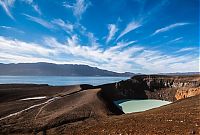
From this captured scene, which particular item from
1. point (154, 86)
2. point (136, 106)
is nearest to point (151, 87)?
point (154, 86)

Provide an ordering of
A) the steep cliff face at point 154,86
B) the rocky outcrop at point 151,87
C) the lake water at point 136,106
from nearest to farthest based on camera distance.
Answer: the lake water at point 136,106 → the rocky outcrop at point 151,87 → the steep cliff face at point 154,86

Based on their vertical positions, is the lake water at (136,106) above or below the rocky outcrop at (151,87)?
below

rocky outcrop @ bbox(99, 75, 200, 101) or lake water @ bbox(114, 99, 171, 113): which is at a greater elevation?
rocky outcrop @ bbox(99, 75, 200, 101)

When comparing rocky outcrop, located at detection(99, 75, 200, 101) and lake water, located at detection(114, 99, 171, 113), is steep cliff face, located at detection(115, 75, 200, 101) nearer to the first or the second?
rocky outcrop, located at detection(99, 75, 200, 101)

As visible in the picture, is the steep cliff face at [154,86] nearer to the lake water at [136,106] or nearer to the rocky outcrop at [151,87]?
the rocky outcrop at [151,87]

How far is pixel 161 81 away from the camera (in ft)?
395

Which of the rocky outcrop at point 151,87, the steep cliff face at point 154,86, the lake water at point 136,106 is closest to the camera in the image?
the lake water at point 136,106

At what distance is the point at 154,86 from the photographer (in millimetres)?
119125

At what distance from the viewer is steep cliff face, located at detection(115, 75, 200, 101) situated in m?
107

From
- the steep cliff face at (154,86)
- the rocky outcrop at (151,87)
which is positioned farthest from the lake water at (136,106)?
the steep cliff face at (154,86)

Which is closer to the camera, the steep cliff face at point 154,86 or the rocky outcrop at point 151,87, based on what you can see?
the rocky outcrop at point 151,87

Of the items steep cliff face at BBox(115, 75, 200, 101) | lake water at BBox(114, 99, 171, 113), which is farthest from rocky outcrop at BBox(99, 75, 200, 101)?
lake water at BBox(114, 99, 171, 113)

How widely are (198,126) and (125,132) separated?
588 cm

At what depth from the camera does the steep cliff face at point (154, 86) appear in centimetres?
10725
